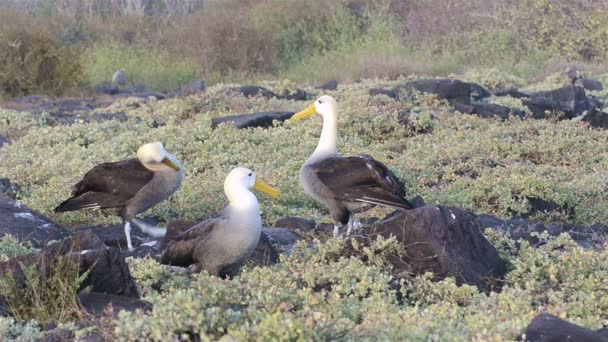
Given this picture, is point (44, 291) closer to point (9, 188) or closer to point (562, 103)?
point (9, 188)

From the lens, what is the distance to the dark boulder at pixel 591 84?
2011cm

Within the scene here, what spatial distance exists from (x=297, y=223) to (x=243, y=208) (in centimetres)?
208

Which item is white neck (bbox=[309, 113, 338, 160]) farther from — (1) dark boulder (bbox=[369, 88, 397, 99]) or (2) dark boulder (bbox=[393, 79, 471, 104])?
(1) dark boulder (bbox=[369, 88, 397, 99])

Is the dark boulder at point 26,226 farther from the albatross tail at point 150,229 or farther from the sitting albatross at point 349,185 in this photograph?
the sitting albatross at point 349,185

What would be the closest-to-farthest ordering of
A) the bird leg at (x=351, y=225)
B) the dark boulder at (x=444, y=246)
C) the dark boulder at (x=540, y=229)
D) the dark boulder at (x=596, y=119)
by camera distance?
the dark boulder at (x=444, y=246) < the bird leg at (x=351, y=225) < the dark boulder at (x=540, y=229) < the dark boulder at (x=596, y=119)

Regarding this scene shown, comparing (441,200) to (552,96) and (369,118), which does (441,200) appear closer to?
(369,118)

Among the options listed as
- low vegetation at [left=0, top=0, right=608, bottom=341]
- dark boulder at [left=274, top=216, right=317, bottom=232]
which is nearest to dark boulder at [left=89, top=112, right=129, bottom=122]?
low vegetation at [left=0, top=0, right=608, bottom=341]

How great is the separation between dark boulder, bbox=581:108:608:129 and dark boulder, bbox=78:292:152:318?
9.53 m

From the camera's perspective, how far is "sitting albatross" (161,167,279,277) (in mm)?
→ 5852

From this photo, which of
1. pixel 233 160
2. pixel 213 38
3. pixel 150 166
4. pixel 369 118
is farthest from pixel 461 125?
pixel 213 38

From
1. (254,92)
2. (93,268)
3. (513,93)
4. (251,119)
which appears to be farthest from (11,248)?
(513,93)

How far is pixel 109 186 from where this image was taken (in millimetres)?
7922

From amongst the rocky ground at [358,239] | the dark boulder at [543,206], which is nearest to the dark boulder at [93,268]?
the rocky ground at [358,239]

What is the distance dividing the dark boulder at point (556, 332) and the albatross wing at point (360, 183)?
3.13 m
